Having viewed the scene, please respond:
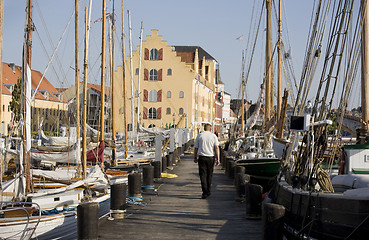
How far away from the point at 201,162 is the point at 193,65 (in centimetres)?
6801

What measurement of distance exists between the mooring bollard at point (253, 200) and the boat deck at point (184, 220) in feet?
0.57

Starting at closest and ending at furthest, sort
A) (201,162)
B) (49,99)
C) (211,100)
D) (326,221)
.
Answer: (326,221), (201,162), (49,99), (211,100)

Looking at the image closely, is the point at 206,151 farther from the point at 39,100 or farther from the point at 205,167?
the point at 39,100

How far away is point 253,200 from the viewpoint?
10938 millimetres

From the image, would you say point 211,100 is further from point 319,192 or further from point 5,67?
point 319,192

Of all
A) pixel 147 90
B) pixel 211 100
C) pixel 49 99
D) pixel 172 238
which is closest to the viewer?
pixel 172 238

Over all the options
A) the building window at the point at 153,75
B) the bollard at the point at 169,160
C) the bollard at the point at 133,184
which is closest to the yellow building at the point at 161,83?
the building window at the point at 153,75

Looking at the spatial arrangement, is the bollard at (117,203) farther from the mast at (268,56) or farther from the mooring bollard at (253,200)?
the mast at (268,56)

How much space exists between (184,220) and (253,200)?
5.26 feet

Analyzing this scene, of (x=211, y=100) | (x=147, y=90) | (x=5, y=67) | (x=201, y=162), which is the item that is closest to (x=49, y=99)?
(x=5, y=67)

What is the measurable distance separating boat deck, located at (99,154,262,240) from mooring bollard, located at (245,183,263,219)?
0.17m

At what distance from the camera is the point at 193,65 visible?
80.8m

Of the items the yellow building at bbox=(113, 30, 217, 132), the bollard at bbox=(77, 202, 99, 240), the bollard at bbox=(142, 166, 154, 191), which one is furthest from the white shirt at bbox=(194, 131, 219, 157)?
the yellow building at bbox=(113, 30, 217, 132)

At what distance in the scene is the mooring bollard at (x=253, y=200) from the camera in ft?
35.5
